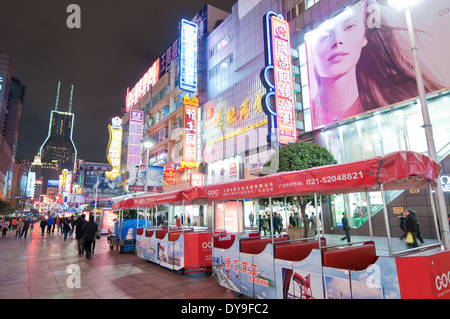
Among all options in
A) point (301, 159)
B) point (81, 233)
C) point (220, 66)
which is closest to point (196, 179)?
point (220, 66)

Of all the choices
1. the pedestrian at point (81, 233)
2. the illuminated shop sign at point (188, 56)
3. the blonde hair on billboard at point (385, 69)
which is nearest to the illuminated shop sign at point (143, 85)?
the illuminated shop sign at point (188, 56)

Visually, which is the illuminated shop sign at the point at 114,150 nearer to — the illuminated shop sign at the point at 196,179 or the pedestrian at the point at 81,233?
the illuminated shop sign at the point at 196,179

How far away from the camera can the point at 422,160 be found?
4805 millimetres

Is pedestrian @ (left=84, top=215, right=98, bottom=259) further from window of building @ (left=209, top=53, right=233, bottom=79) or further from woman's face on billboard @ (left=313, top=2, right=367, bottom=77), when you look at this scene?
window of building @ (left=209, top=53, right=233, bottom=79)

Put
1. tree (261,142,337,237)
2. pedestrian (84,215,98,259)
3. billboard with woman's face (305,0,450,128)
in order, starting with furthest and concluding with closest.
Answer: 1. billboard with woman's face (305,0,450,128)
2. tree (261,142,337,237)
3. pedestrian (84,215,98,259)

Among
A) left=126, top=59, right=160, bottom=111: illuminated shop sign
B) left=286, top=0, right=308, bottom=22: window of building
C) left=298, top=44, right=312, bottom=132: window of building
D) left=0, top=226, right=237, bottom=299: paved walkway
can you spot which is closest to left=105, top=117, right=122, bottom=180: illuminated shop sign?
left=126, top=59, right=160, bottom=111: illuminated shop sign

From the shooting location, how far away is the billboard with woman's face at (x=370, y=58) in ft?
52.9

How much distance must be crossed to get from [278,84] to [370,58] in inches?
251

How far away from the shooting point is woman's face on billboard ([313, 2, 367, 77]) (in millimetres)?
20031

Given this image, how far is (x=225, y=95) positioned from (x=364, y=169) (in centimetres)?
3067

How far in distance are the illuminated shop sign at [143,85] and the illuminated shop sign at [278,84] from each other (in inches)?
1425

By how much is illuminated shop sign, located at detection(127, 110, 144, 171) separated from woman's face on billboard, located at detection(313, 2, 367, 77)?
104ft

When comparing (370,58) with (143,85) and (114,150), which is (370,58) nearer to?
(114,150)

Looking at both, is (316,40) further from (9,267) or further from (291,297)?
(9,267)
